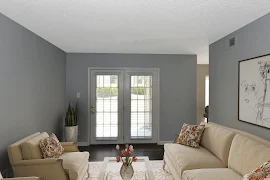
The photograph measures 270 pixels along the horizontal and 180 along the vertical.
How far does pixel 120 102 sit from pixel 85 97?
3.01ft

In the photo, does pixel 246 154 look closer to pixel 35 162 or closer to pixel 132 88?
pixel 35 162

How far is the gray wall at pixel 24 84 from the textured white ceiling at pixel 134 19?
221 millimetres

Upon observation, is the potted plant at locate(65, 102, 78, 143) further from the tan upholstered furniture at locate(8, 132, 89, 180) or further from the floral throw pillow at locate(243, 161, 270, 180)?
the floral throw pillow at locate(243, 161, 270, 180)

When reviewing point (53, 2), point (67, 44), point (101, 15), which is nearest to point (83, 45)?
point (67, 44)

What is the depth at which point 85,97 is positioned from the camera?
5.55 meters

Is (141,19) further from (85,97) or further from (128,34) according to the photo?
(85,97)

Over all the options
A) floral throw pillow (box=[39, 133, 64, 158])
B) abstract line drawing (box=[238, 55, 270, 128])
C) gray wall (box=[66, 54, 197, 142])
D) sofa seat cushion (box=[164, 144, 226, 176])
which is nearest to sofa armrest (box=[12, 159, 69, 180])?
floral throw pillow (box=[39, 133, 64, 158])

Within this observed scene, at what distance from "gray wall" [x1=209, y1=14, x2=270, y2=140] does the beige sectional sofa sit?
37 cm

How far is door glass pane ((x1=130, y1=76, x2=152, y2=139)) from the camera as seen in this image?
5680mm

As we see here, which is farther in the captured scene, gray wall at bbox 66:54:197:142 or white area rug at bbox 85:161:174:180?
gray wall at bbox 66:54:197:142

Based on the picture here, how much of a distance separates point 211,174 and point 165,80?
3.45 metres

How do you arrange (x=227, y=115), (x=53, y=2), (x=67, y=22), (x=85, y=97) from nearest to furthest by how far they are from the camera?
(x=53, y=2) → (x=67, y=22) → (x=227, y=115) → (x=85, y=97)

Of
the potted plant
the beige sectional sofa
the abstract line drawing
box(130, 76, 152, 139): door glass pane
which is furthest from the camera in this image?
box(130, 76, 152, 139): door glass pane

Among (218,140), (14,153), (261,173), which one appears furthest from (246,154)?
(14,153)
